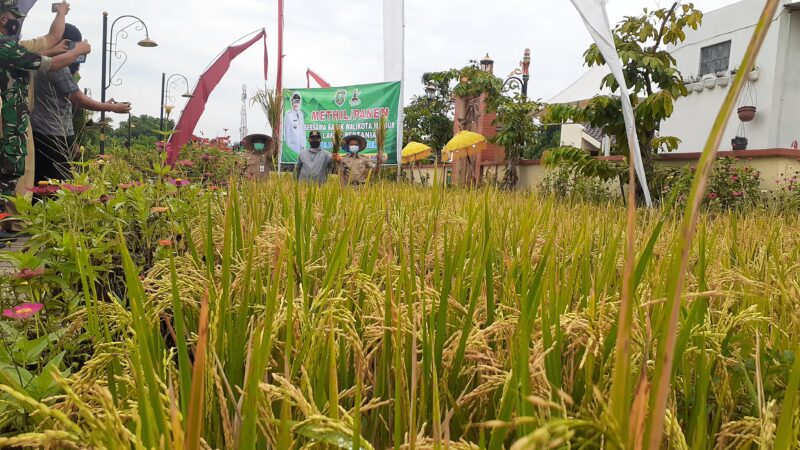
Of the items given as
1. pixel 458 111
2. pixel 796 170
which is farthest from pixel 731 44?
pixel 796 170

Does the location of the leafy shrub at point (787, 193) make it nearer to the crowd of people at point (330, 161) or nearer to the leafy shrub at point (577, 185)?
the leafy shrub at point (577, 185)

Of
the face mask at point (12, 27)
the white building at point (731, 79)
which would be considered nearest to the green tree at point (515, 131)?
the white building at point (731, 79)

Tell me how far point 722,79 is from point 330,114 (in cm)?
959

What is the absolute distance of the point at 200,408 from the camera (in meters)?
0.33

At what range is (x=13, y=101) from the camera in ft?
10.8

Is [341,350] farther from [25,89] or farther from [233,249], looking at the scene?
[25,89]

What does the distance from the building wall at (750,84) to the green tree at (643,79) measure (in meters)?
5.20

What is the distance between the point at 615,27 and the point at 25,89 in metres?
5.91

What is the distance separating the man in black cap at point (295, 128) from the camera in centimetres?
927

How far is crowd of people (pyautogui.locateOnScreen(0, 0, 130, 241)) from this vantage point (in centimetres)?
324

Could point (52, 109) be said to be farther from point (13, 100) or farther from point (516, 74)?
point (516, 74)

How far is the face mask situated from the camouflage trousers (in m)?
0.61

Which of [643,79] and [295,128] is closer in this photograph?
[643,79]

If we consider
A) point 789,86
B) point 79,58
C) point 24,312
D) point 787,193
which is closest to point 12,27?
point 79,58
